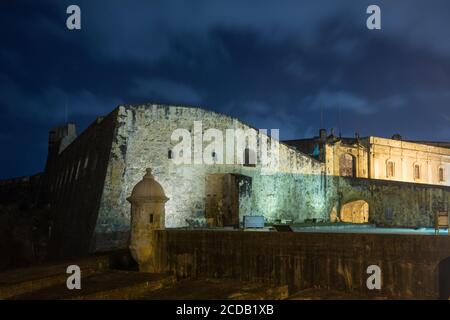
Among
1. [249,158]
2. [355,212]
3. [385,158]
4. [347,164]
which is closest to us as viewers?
[249,158]

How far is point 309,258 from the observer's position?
29.8 ft

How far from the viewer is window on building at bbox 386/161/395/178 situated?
116 feet

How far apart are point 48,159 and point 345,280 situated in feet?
115

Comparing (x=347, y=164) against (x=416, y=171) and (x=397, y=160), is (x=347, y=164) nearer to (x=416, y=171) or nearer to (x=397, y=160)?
(x=397, y=160)

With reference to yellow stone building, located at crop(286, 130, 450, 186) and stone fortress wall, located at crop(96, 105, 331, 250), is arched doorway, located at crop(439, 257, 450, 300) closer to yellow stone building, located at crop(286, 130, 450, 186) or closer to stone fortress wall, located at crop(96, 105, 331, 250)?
stone fortress wall, located at crop(96, 105, 331, 250)

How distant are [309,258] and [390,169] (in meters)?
29.1

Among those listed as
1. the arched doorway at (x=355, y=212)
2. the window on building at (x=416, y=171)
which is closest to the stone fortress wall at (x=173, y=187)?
the arched doorway at (x=355, y=212)

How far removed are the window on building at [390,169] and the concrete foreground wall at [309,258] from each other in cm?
2790

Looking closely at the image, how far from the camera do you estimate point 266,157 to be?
2092 centimetres

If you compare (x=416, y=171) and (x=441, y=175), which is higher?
(x=416, y=171)

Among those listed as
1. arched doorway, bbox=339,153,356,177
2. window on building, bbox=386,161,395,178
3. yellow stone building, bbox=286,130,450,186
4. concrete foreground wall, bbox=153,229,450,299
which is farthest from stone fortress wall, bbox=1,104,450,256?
window on building, bbox=386,161,395,178

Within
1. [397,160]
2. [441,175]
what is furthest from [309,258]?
[441,175]
